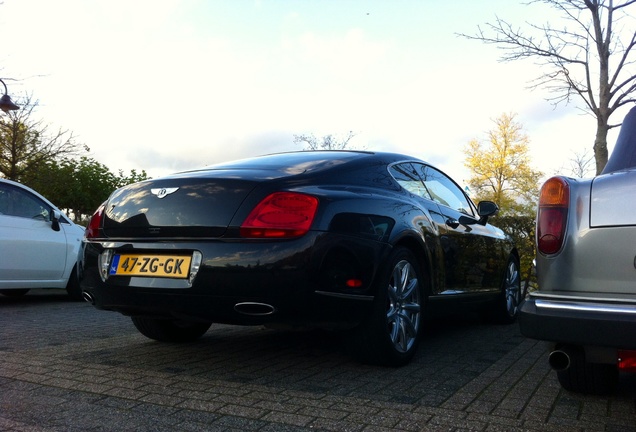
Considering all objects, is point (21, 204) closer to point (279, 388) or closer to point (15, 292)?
point (15, 292)

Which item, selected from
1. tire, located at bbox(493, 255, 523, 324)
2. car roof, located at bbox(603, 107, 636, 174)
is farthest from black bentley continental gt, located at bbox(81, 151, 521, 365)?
tire, located at bbox(493, 255, 523, 324)

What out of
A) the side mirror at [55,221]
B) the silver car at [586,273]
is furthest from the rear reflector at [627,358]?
the side mirror at [55,221]

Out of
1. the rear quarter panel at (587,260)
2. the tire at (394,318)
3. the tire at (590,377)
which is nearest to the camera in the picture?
the rear quarter panel at (587,260)

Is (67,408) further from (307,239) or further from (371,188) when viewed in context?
(371,188)

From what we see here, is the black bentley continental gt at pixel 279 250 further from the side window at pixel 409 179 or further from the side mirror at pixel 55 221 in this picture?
the side mirror at pixel 55 221

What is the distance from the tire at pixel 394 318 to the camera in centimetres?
398

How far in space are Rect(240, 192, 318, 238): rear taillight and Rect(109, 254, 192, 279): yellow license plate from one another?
1.29 feet

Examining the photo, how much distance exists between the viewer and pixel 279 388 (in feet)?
11.8

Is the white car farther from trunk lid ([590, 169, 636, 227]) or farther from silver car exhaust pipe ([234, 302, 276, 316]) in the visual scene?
trunk lid ([590, 169, 636, 227])

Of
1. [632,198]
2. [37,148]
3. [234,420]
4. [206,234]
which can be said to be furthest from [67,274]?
[37,148]

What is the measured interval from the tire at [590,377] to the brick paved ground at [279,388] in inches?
2.0

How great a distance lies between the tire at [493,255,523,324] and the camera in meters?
6.32

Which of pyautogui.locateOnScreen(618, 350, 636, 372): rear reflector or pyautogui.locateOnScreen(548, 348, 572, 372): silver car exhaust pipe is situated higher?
pyautogui.locateOnScreen(618, 350, 636, 372): rear reflector

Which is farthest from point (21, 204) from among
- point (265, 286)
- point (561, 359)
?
point (561, 359)
